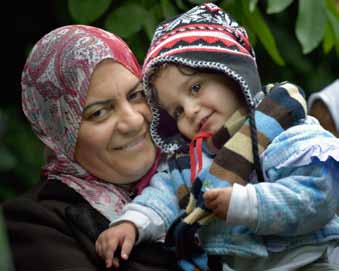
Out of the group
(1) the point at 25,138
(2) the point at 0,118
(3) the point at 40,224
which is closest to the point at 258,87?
(3) the point at 40,224

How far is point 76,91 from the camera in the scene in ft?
7.97

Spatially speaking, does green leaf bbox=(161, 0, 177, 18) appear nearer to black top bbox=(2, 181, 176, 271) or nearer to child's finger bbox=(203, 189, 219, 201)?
black top bbox=(2, 181, 176, 271)

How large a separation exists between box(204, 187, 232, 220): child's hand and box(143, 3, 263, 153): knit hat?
26 cm

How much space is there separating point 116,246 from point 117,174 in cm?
31

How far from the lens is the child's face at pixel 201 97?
223 cm

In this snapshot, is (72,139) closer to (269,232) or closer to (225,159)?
(225,159)

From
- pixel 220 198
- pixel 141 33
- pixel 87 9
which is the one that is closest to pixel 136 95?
pixel 220 198

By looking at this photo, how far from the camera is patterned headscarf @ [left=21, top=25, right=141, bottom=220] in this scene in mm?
2432

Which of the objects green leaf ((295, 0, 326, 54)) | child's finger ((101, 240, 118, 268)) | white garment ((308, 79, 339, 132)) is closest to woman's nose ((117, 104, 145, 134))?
child's finger ((101, 240, 118, 268))

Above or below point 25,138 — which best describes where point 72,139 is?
above

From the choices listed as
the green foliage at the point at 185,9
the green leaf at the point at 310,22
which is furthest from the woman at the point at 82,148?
the green leaf at the point at 310,22

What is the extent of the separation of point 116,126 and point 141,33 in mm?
826

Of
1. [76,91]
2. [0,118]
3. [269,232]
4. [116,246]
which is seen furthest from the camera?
[76,91]

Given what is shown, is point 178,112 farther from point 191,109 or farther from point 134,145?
point 134,145
